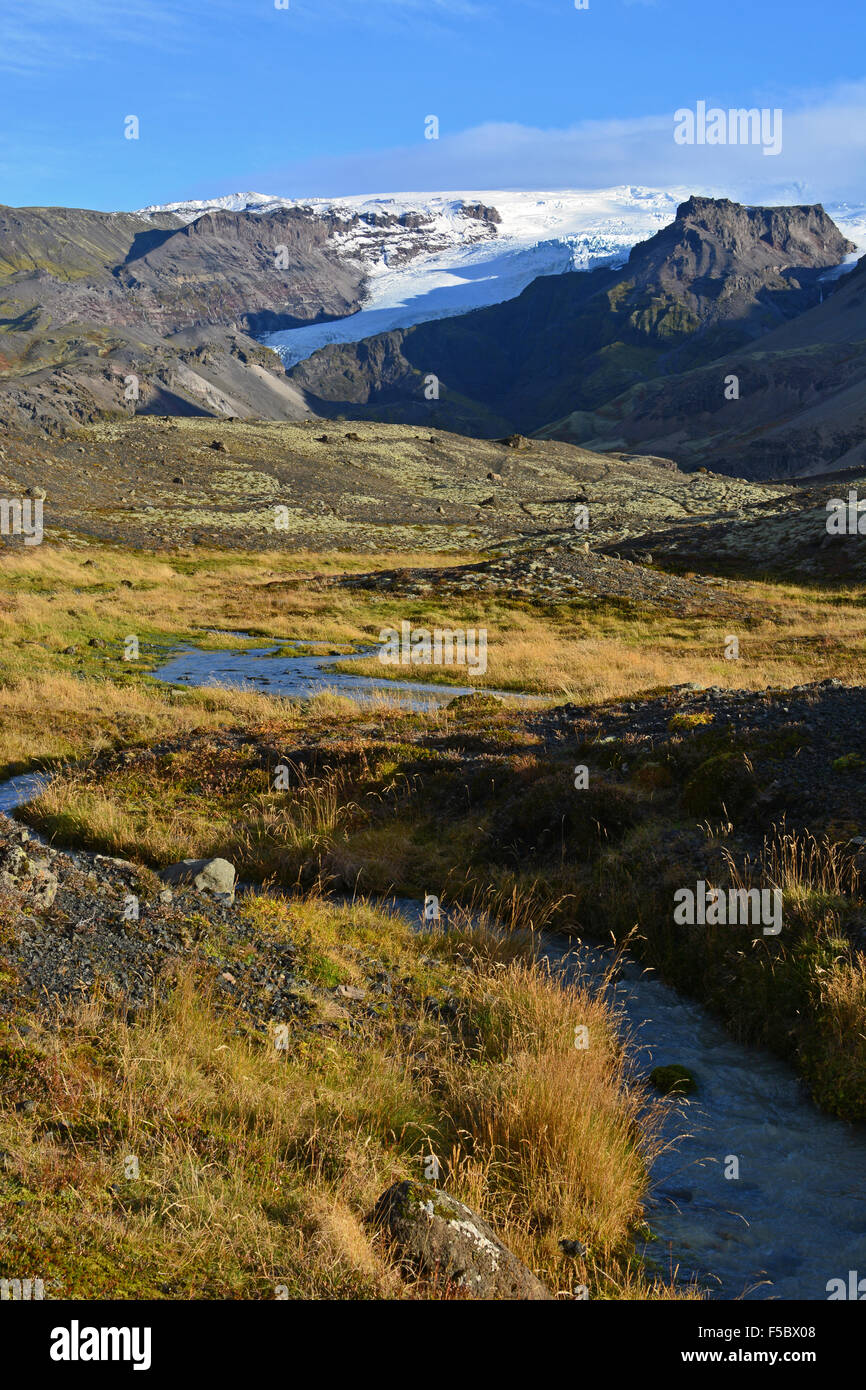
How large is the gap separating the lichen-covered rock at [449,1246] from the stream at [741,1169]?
128 centimetres

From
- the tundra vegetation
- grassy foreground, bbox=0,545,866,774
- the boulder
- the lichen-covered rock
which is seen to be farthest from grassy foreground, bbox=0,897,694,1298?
grassy foreground, bbox=0,545,866,774

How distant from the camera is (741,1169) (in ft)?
24.1

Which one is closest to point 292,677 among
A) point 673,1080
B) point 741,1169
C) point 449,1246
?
point 673,1080

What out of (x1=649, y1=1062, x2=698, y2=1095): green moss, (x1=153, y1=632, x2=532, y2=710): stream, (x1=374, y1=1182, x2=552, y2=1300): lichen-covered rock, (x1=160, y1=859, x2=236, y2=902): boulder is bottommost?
(x1=649, y1=1062, x2=698, y2=1095): green moss

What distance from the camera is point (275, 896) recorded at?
1202cm

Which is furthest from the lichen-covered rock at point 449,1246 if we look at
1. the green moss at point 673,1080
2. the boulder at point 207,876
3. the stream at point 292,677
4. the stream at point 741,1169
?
the stream at point 292,677

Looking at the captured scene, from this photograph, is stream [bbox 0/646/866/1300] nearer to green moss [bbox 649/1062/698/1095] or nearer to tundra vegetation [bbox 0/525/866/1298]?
green moss [bbox 649/1062/698/1095]

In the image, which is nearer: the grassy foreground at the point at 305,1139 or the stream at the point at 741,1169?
the grassy foreground at the point at 305,1139

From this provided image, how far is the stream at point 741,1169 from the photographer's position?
6277 millimetres

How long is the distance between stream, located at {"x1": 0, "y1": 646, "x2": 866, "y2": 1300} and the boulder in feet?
13.2

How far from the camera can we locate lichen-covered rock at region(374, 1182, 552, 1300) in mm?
5074

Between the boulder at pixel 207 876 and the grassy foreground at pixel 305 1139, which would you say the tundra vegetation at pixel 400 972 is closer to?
the grassy foreground at pixel 305 1139

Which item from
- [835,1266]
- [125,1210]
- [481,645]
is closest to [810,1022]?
[835,1266]
